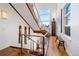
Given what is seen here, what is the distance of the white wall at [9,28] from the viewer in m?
2.68

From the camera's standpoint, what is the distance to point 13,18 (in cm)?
310

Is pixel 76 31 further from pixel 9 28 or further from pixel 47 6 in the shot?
pixel 47 6

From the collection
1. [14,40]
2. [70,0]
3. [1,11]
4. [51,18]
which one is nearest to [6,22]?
[1,11]

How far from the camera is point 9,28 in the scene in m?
2.80

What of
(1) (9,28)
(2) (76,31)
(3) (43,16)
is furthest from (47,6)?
(2) (76,31)

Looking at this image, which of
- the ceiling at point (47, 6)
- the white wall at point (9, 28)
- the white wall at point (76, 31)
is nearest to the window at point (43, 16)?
the ceiling at point (47, 6)

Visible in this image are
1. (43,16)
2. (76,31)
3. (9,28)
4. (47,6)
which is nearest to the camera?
(76,31)

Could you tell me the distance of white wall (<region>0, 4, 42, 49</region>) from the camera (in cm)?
268

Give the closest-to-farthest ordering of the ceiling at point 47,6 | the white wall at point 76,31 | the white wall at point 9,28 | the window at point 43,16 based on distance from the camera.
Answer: the white wall at point 76,31
the white wall at point 9,28
the ceiling at point 47,6
the window at point 43,16

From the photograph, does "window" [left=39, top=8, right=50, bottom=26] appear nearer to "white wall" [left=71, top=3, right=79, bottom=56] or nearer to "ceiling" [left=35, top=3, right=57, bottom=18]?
"ceiling" [left=35, top=3, right=57, bottom=18]

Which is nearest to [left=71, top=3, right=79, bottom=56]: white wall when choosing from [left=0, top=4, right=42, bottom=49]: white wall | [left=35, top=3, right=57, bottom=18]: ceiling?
[left=35, top=3, right=57, bottom=18]: ceiling

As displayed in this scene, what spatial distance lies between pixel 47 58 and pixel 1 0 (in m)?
0.64

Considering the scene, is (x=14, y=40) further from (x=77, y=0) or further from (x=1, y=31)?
(x=77, y=0)

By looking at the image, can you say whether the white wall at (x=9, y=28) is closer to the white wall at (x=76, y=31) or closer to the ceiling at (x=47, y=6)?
the ceiling at (x=47, y=6)
